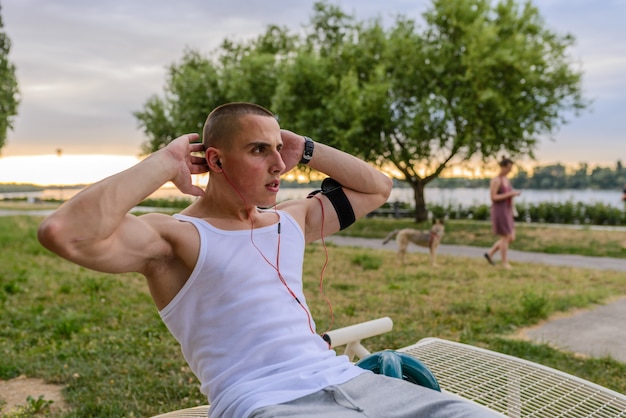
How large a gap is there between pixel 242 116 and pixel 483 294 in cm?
605

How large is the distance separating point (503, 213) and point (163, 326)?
251 inches

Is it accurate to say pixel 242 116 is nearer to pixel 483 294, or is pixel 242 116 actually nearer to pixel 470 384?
pixel 470 384

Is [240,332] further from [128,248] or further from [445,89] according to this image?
[445,89]

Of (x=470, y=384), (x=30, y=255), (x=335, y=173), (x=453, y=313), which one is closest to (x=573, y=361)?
(x=453, y=313)

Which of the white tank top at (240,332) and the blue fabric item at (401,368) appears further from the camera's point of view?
the blue fabric item at (401,368)

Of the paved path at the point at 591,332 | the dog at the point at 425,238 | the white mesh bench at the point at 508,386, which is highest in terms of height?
the dog at the point at 425,238

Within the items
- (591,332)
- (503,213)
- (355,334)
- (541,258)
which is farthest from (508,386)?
(541,258)

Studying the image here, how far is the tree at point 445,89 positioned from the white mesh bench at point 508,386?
14.7 metres

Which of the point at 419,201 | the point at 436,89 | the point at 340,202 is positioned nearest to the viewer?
the point at 340,202

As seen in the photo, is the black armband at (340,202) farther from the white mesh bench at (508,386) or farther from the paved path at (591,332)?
the paved path at (591,332)

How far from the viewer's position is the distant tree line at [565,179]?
78.7 ft

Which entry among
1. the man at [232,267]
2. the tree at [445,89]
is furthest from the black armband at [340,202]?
the tree at [445,89]

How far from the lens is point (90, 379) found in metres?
4.34

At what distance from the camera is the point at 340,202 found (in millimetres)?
2604
